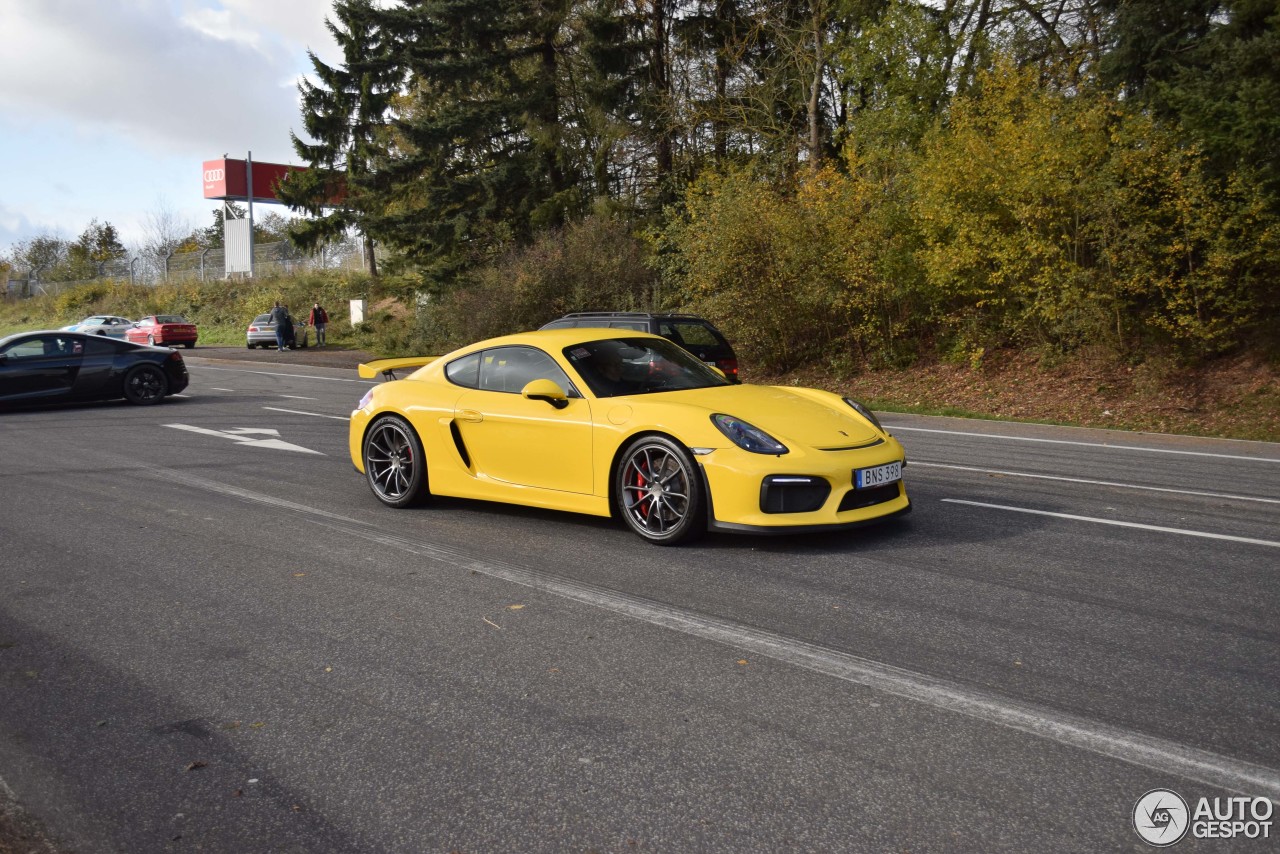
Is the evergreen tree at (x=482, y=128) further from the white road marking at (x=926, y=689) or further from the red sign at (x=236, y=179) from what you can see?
the red sign at (x=236, y=179)

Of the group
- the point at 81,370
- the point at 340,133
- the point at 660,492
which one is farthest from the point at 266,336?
the point at 660,492

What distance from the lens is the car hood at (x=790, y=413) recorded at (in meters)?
6.33

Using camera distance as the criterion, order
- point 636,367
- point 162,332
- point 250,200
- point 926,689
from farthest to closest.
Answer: point 250,200 < point 162,332 < point 636,367 < point 926,689

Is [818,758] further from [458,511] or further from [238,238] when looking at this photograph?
[238,238]

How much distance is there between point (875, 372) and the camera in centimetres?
2088

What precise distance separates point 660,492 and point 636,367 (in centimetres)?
118

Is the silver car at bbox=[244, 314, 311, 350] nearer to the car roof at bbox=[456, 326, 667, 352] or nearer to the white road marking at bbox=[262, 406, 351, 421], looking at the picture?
the white road marking at bbox=[262, 406, 351, 421]

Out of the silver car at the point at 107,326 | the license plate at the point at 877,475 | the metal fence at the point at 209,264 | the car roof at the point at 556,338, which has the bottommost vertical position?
the license plate at the point at 877,475

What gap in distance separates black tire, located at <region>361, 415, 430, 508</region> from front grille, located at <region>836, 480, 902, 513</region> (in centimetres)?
316

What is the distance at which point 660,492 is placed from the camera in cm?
638

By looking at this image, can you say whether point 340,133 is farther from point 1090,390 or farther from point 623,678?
point 623,678

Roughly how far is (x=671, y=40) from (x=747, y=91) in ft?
17.0

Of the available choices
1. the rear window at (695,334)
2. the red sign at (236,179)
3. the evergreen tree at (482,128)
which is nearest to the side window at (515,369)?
the rear window at (695,334)

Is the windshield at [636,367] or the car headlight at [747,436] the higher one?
the windshield at [636,367]
